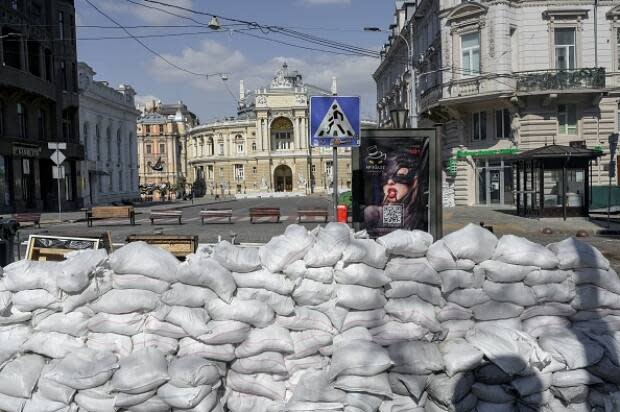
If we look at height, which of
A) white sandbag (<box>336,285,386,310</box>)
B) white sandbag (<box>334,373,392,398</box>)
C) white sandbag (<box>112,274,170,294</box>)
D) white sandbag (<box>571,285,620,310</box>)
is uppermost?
white sandbag (<box>112,274,170,294</box>)

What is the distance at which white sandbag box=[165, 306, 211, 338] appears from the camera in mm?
3928

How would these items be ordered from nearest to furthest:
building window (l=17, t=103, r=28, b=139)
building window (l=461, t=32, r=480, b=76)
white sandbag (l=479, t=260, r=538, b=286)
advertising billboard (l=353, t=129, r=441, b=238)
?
1. white sandbag (l=479, t=260, r=538, b=286)
2. advertising billboard (l=353, t=129, r=441, b=238)
3. building window (l=461, t=32, r=480, b=76)
4. building window (l=17, t=103, r=28, b=139)

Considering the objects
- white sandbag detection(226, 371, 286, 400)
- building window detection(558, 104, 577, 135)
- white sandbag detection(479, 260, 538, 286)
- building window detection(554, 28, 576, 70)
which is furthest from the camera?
building window detection(554, 28, 576, 70)

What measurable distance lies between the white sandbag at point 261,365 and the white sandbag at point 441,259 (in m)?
1.43

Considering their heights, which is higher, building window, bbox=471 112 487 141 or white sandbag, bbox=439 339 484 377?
building window, bbox=471 112 487 141

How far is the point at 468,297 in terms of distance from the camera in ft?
14.2

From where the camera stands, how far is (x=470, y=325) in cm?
431

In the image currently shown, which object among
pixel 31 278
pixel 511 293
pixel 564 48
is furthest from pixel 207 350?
pixel 564 48

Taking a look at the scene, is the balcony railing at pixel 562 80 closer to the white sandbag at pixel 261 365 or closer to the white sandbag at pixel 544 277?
the white sandbag at pixel 544 277

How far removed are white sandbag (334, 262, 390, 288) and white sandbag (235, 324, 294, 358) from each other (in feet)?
2.02

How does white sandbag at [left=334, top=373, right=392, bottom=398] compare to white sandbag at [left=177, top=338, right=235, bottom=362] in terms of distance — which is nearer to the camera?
white sandbag at [left=334, top=373, right=392, bottom=398]

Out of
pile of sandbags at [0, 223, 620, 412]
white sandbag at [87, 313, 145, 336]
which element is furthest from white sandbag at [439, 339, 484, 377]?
white sandbag at [87, 313, 145, 336]

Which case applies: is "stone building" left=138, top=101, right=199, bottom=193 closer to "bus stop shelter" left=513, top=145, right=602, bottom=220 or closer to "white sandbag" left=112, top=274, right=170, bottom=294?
"bus stop shelter" left=513, top=145, right=602, bottom=220

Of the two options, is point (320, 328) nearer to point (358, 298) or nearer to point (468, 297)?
point (358, 298)
